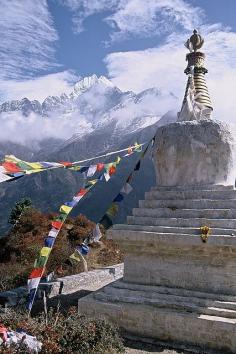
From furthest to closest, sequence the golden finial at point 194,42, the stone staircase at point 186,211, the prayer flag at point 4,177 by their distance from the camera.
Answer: the golden finial at point 194,42, the stone staircase at point 186,211, the prayer flag at point 4,177

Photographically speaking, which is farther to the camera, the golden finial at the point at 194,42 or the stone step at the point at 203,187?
the golden finial at the point at 194,42

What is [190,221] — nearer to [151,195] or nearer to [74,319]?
[151,195]

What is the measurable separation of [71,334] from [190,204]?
13.0 feet

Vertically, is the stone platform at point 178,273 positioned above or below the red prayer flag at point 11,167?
below

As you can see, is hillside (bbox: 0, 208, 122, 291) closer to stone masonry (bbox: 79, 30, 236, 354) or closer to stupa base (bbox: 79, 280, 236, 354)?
stupa base (bbox: 79, 280, 236, 354)

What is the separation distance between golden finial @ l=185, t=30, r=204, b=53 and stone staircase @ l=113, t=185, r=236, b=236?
4.81 metres

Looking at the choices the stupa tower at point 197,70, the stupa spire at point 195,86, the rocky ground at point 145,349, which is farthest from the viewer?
the stupa tower at point 197,70

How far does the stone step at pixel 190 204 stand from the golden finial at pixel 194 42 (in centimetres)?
519

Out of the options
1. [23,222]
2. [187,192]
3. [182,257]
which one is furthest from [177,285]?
[23,222]

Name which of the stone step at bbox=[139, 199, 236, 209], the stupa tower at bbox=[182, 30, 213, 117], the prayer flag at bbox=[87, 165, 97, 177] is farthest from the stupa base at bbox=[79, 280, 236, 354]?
the stupa tower at bbox=[182, 30, 213, 117]

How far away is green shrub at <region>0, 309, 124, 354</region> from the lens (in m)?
7.20

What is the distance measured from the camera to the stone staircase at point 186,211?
30.0 ft

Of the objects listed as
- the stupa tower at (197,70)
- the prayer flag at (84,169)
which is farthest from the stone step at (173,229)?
the stupa tower at (197,70)

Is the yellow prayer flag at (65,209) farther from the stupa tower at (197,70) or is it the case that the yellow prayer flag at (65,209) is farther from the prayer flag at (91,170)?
the stupa tower at (197,70)
